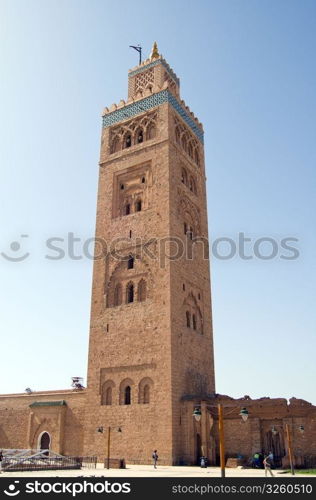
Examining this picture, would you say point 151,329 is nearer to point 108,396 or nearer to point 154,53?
point 108,396

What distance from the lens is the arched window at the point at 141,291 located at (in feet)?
77.6

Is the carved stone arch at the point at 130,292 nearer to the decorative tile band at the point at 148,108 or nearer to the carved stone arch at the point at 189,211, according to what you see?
the carved stone arch at the point at 189,211

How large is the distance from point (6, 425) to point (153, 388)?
10184mm

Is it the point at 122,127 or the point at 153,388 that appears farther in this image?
the point at 122,127

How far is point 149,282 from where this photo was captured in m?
23.5

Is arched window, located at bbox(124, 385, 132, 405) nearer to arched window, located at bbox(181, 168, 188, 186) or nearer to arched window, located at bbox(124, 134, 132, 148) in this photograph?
arched window, located at bbox(181, 168, 188, 186)

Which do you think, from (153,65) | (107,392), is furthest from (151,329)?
(153,65)

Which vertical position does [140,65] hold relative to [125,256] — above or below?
above

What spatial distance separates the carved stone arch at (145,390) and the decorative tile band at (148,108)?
53.6 feet

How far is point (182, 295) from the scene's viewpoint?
2381 centimetres

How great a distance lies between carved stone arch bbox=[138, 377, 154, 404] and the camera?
21391mm
